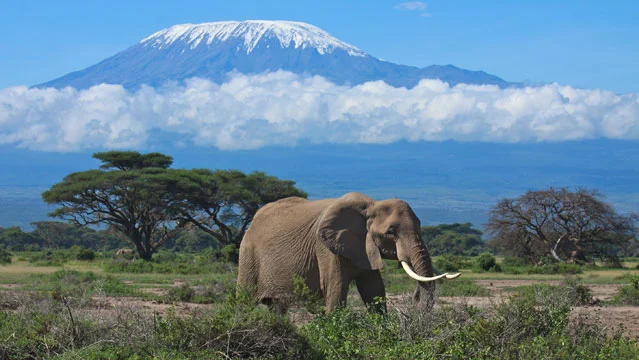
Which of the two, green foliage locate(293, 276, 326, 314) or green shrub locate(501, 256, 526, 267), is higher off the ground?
green foliage locate(293, 276, 326, 314)

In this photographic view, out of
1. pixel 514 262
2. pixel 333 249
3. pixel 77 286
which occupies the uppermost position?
pixel 333 249

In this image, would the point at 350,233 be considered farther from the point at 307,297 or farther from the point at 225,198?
the point at 225,198

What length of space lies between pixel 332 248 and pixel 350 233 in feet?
0.95

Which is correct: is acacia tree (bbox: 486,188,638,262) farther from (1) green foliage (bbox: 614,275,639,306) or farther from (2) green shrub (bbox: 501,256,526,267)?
(1) green foliage (bbox: 614,275,639,306)

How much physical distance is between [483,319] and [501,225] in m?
30.5

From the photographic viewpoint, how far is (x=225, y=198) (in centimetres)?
4206

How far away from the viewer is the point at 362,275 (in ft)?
34.4

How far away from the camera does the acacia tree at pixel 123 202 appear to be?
133 feet

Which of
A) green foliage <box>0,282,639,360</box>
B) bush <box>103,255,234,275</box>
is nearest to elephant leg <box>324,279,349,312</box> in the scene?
green foliage <box>0,282,639,360</box>

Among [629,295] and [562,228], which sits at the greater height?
[629,295]

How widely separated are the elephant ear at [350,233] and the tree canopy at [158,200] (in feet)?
99.7

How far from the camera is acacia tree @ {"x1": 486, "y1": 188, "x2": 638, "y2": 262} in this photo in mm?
37062

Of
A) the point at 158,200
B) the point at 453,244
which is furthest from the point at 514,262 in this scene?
the point at 453,244

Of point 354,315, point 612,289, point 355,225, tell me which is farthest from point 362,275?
point 612,289
